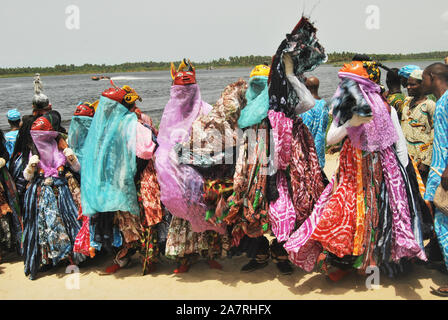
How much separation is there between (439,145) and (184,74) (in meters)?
2.51

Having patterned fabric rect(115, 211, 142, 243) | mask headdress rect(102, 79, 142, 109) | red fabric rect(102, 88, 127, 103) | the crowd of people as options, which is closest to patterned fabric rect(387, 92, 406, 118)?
the crowd of people

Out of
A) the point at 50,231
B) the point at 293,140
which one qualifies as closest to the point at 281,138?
the point at 293,140

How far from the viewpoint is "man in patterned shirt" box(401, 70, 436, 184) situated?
4.16 metres

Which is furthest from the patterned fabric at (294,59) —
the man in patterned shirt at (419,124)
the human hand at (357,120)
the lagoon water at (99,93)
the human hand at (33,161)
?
the lagoon water at (99,93)

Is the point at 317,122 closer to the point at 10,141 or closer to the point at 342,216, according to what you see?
the point at 342,216

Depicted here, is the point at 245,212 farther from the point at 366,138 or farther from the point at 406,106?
the point at 406,106

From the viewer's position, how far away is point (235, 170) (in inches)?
148

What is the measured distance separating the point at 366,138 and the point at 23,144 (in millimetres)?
3941

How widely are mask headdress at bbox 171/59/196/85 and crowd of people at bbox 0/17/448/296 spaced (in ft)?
0.05

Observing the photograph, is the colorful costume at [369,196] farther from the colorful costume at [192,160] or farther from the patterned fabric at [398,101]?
the patterned fabric at [398,101]

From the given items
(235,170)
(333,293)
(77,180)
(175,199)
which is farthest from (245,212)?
(77,180)

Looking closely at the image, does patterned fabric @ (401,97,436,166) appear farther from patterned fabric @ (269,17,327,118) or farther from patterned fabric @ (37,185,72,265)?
patterned fabric @ (37,185,72,265)

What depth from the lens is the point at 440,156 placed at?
3.37m

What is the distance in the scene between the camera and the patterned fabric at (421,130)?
416cm
